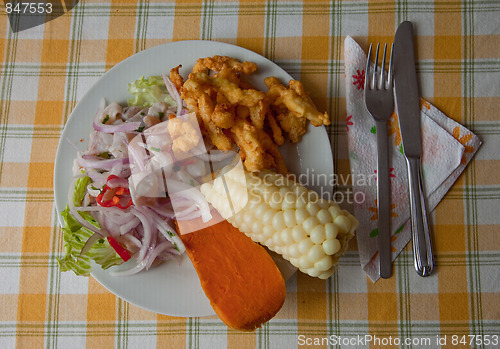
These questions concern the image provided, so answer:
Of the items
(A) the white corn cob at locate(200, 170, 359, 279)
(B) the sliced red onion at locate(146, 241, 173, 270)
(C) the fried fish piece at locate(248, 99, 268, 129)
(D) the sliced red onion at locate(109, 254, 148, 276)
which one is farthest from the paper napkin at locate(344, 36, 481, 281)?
(D) the sliced red onion at locate(109, 254, 148, 276)

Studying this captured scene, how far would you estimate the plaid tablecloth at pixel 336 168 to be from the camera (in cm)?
201

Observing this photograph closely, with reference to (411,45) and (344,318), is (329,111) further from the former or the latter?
(344,318)

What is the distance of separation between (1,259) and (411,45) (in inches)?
82.2

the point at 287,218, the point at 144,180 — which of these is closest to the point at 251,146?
the point at 287,218

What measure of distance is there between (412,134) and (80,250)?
4.84ft

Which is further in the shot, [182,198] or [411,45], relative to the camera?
[411,45]

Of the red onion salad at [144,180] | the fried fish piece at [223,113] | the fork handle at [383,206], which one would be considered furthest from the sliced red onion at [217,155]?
the fork handle at [383,206]

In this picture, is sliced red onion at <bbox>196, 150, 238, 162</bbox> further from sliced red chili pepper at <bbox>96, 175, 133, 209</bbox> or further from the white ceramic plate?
sliced red chili pepper at <bbox>96, 175, 133, 209</bbox>

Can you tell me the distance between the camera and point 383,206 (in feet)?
6.45

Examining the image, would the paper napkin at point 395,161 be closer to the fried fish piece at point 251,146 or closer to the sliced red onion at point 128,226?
the fried fish piece at point 251,146

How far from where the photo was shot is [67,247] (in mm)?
1914

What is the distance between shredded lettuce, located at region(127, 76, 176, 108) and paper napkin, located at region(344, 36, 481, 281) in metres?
0.81

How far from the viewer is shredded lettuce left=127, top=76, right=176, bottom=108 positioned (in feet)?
6.57

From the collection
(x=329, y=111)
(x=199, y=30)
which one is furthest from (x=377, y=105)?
(x=199, y=30)
